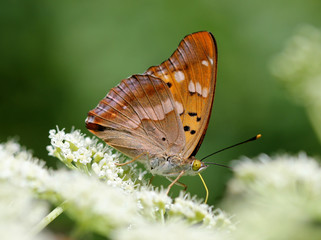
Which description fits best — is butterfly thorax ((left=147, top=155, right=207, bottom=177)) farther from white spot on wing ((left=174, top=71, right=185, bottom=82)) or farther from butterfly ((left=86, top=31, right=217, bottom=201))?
white spot on wing ((left=174, top=71, right=185, bottom=82))

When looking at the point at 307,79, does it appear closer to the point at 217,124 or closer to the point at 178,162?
the point at 178,162

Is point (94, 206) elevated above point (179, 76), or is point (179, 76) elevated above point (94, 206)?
point (179, 76)

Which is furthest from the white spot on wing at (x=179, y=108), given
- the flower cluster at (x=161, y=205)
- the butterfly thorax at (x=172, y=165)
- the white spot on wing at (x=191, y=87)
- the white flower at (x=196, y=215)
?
the white flower at (x=196, y=215)

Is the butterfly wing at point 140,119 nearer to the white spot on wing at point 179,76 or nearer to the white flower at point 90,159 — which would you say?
the white spot on wing at point 179,76

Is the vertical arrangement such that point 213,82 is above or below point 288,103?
below

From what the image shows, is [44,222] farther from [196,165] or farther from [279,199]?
[196,165]

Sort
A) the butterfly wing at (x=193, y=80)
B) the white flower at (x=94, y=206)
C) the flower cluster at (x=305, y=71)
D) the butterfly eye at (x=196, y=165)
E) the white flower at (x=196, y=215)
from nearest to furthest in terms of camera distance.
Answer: the white flower at (x=94, y=206) < the white flower at (x=196, y=215) < the flower cluster at (x=305, y=71) < the butterfly wing at (x=193, y=80) < the butterfly eye at (x=196, y=165)

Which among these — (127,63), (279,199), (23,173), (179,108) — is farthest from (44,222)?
(127,63)

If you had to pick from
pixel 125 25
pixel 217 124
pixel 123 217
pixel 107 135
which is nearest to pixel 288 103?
pixel 217 124
